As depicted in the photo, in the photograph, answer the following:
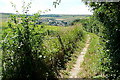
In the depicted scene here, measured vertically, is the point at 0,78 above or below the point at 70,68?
above

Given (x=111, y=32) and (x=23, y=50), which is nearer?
(x=111, y=32)

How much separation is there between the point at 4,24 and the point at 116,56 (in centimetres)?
354

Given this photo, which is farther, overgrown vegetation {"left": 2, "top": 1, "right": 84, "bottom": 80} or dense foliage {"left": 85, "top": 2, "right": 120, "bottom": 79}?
overgrown vegetation {"left": 2, "top": 1, "right": 84, "bottom": 80}

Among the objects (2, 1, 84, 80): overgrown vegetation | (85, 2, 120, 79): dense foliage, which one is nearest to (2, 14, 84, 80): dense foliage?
(2, 1, 84, 80): overgrown vegetation

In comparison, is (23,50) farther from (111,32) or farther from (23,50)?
(111,32)

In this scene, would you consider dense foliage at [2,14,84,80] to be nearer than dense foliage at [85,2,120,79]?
No

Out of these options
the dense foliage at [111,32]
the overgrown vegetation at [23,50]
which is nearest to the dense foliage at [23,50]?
the overgrown vegetation at [23,50]

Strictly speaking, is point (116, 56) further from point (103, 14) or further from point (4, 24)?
point (4, 24)

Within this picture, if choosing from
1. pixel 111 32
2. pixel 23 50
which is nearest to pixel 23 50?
pixel 23 50

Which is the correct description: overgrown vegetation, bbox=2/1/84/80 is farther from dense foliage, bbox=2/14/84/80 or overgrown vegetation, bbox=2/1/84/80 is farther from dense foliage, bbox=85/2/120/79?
dense foliage, bbox=85/2/120/79

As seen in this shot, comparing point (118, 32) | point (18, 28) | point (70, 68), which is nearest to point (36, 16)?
point (18, 28)

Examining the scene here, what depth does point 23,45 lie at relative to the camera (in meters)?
4.69

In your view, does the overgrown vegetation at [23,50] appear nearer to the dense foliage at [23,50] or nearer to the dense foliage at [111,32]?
the dense foliage at [23,50]

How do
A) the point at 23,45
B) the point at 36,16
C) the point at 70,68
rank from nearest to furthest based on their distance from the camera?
1. the point at 23,45
2. the point at 36,16
3. the point at 70,68
